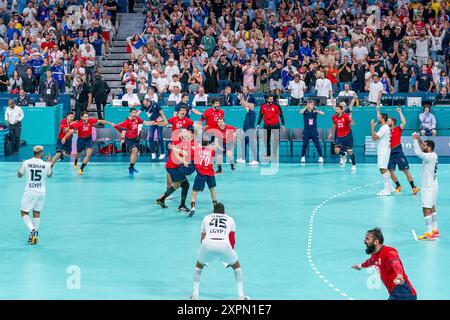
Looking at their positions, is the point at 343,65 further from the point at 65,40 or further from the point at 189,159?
the point at 189,159

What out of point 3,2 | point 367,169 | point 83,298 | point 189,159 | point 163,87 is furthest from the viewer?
point 3,2

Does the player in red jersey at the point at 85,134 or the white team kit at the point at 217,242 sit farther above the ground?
the player in red jersey at the point at 85,134

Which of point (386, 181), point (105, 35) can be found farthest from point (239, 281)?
point (105, 35)

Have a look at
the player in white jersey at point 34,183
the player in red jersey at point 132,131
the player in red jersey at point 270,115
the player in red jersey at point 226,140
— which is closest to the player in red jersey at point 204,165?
the player in white jersey at point 34,183

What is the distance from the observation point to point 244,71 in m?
35.1

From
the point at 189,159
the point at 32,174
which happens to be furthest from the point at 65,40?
the point at 32,174

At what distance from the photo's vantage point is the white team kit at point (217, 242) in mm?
15125

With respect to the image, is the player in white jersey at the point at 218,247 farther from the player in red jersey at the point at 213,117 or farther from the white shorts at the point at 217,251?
the player in red jersey at the point at 213,117

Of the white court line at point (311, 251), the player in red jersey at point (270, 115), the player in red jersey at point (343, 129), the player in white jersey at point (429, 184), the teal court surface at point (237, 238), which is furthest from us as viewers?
the player in red jersey at point (270, 115)

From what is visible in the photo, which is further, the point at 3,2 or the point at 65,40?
the point at 3,2

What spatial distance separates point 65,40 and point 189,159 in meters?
17.0

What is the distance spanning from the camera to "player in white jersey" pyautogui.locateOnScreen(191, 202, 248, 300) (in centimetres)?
1513

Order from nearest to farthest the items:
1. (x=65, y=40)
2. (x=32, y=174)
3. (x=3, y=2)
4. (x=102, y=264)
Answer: (x=102, y=264) → (x=32, y=174) → (x=65, y=40) → (x=3, y=2)

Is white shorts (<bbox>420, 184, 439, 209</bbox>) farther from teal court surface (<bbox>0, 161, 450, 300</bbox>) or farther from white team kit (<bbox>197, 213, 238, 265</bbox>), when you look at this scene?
white team kit (<bbox>197, 213, 238, 265</bbox>)
